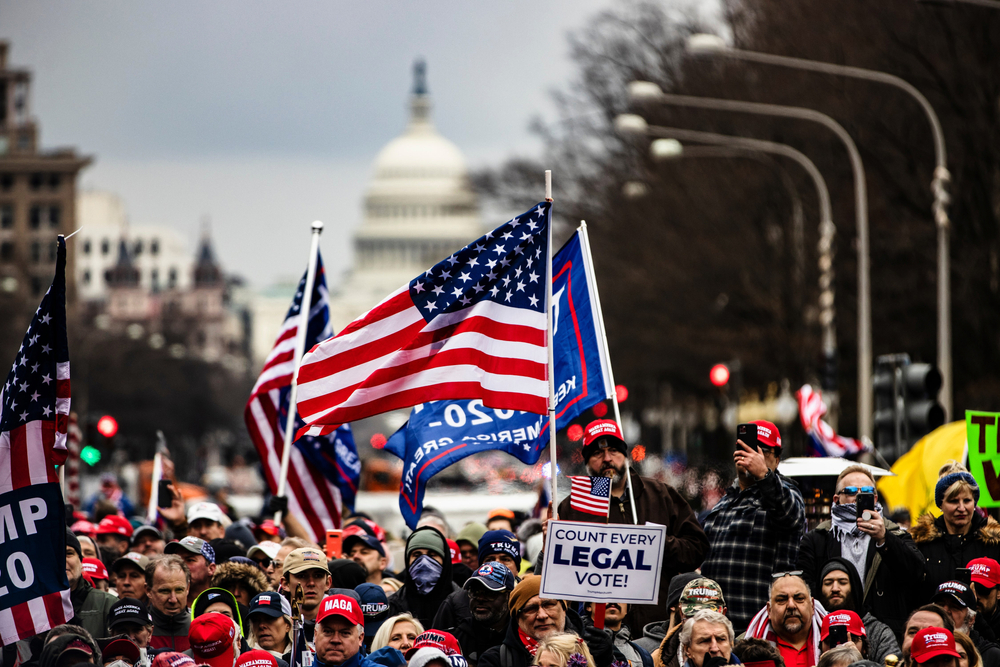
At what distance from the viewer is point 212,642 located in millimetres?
8211

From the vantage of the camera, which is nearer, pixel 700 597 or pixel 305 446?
pixel 700 597

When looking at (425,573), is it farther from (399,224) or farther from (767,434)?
(399,224)

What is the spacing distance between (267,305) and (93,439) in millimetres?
164959

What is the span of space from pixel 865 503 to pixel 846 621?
1.05 m

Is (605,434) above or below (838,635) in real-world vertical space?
above

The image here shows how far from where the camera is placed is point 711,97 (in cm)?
3612

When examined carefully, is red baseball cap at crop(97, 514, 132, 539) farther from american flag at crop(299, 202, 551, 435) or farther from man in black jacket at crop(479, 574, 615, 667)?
man in black jacket at crop(479, 574, 615, 667)

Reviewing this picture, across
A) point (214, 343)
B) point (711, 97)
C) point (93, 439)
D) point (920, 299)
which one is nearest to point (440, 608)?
point (93, 439)

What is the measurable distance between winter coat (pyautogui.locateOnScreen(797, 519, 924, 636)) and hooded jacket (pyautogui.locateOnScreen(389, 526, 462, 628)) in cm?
186

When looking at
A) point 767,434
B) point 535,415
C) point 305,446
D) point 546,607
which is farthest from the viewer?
point 305,446

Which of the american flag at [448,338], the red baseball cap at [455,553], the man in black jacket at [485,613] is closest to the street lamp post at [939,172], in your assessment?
the red baseball cap at [455,553]

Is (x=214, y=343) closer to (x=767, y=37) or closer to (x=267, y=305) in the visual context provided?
(x=267, y=305)

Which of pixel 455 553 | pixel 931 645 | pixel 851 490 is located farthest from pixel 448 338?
pixel 931 645

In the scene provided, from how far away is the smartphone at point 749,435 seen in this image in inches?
342
